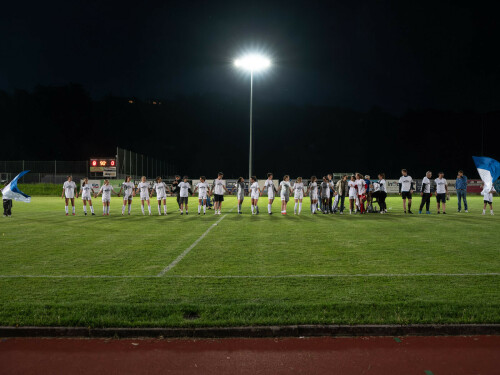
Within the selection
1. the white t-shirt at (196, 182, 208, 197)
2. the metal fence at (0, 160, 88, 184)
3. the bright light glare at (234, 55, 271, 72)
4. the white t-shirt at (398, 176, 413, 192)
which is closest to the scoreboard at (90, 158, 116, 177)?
the metal fence at (0, 160, 88, 184)

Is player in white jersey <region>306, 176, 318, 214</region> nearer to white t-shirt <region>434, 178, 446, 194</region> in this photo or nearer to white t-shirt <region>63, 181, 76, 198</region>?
white t-shirt <region>434, 178, 446, 194</region>

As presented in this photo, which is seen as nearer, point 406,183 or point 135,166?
point 406,183

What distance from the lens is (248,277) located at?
20.0ft

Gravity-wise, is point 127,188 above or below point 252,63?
below

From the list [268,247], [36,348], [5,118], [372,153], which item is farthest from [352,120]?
[36,348]

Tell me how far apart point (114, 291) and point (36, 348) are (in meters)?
1.58

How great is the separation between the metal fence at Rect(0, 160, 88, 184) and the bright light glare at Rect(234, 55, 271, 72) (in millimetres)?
28809

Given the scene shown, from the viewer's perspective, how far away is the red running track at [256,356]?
334 cm

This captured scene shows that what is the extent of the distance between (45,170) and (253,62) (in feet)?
110

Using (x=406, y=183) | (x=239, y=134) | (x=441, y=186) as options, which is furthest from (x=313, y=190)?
(x=239, y=134)

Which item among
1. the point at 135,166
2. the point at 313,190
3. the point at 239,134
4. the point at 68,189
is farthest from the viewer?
the point at 239,134

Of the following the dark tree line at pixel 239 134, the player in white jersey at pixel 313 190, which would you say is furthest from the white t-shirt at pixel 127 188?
the dark tree line at pixel 239 134

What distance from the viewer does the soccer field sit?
4.31 metres

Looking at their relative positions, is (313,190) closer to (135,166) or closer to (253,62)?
(253,62)
